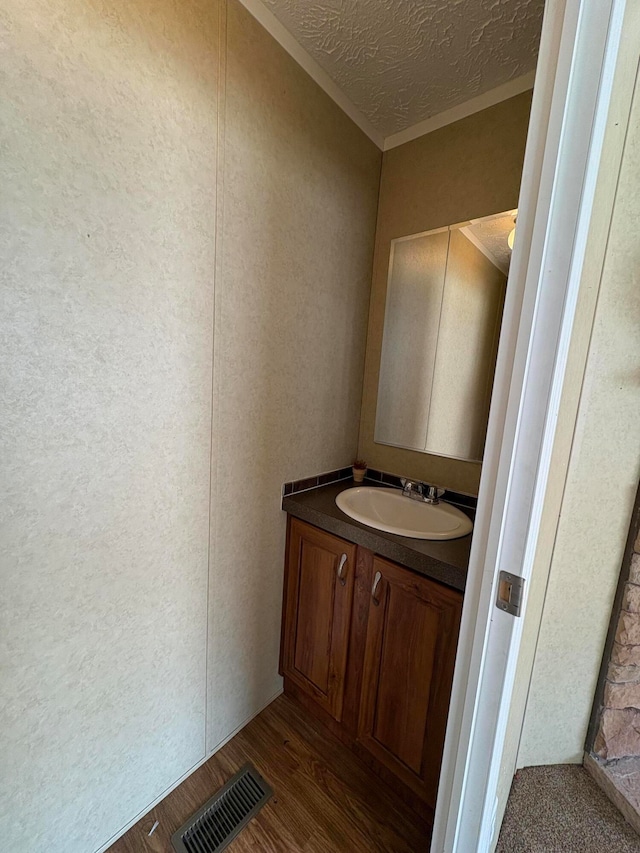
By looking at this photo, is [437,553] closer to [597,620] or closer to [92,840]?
[597,620]

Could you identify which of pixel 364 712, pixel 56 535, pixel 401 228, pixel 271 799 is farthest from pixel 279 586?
pixel 401 228

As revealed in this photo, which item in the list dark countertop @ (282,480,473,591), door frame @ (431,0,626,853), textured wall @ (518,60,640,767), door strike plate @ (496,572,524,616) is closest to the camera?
door frame @ (431,0,626,853)

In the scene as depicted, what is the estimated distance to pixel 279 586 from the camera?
1.51 meters

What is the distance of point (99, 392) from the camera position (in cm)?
88

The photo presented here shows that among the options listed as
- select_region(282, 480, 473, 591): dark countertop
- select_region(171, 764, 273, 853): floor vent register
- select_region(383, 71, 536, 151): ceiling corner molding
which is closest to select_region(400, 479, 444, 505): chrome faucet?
select_region(282, 480, 473, 591): dark countertop

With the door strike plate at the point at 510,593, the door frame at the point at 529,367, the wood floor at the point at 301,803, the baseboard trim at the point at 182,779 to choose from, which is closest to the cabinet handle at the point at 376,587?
the door frame at the point at 529,367

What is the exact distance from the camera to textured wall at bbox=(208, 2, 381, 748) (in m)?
1.13

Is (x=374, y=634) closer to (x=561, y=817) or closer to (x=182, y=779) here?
(x=561, y=817)

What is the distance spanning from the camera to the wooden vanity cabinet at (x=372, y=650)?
1.06m

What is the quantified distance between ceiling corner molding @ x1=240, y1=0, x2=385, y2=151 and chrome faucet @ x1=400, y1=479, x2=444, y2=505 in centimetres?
158

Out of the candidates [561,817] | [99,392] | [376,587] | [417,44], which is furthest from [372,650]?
[417,44]

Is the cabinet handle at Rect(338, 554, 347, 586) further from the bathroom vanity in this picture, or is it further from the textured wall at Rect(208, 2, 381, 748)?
the textured wall at Rect(208, 2, 381, 748)

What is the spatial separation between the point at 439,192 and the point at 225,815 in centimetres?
245

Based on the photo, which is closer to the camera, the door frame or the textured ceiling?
the door frame
